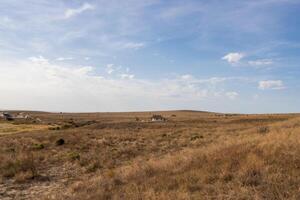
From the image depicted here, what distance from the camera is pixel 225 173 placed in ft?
31.8

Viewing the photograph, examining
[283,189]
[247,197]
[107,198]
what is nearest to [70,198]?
[107,198]

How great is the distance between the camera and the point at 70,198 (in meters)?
9.41

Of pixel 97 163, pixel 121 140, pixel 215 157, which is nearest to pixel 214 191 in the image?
pixel 215 157

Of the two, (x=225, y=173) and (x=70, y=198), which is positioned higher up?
(x=225, y=173)

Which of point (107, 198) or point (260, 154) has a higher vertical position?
point (260, 154)

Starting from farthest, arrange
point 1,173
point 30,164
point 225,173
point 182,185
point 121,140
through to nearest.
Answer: point 121,140
point 30,164
point 1,173
point 225,173
point 182,185

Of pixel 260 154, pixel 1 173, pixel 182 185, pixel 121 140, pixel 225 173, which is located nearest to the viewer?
pixel 182 185

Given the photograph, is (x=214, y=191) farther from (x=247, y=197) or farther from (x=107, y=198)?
(x=107, y=198)

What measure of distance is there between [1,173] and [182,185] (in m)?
9.01

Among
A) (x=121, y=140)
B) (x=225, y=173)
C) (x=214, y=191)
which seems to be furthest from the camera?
(x=121, y=140)

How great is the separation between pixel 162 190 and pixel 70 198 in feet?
8.33

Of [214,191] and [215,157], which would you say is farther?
[215,157]

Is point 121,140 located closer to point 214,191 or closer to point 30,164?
point 30,164

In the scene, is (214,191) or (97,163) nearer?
(214,191)
